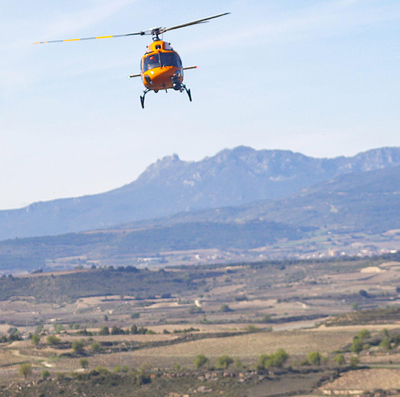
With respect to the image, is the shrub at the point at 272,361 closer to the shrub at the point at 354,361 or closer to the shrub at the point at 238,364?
the shrub at the point at 238,364

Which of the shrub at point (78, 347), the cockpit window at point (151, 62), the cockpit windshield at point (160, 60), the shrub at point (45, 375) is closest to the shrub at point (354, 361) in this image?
the shrub at point (45, 375)

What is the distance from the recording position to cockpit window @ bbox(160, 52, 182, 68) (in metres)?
66.2

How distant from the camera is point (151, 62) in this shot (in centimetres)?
6656

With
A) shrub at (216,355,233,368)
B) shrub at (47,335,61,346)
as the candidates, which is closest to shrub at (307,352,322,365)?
shrub at (216,355,233,368)

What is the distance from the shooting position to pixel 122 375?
120125 millimetres

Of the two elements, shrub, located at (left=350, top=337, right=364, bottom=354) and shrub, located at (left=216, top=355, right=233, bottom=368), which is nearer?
shrub, located at (left=216, top=355, right=233, bottom=368)

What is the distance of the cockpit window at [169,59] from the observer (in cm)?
6625

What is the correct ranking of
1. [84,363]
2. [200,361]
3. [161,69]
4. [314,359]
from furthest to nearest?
1. [84,363]
2. [200,361]
3. [314,359]
4. [161,69]

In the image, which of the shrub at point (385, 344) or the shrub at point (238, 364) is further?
the shrub at point (385, 344)

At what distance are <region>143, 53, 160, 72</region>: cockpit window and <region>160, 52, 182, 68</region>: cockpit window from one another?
43 centimetres

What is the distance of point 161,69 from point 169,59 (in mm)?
1290

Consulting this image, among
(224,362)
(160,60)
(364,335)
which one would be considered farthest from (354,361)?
(160,60)

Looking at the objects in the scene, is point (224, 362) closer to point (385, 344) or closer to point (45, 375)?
point (385, 344)

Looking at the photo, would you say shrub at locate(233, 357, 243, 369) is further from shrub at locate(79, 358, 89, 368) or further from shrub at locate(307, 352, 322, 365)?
shrub at locate(79, 358, 89, 368)
